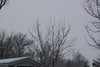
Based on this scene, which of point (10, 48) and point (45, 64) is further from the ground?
point (10, 48)

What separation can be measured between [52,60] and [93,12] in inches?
673

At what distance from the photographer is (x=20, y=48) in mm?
60906

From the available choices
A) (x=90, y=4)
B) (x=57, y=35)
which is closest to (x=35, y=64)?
(x=57, y=35)

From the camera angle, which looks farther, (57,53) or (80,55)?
(80,55)

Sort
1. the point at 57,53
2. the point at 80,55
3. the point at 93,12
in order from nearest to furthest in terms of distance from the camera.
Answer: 1. the point at 93,12
2. the point at 57,53
3. the point at 80,55

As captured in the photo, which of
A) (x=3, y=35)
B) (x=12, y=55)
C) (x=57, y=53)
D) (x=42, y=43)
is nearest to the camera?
(x=57, y=53)

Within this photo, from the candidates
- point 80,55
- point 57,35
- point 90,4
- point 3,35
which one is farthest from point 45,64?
point 80,55

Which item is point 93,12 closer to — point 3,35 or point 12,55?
point 12,55

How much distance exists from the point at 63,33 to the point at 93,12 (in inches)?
675

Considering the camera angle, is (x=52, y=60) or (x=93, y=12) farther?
(x=52, y=60)

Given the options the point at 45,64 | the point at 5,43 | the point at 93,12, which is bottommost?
the point at 45,64

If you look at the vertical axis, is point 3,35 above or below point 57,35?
above

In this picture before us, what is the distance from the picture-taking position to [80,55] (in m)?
73.2

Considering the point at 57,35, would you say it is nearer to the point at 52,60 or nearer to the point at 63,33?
the point at 63,33
